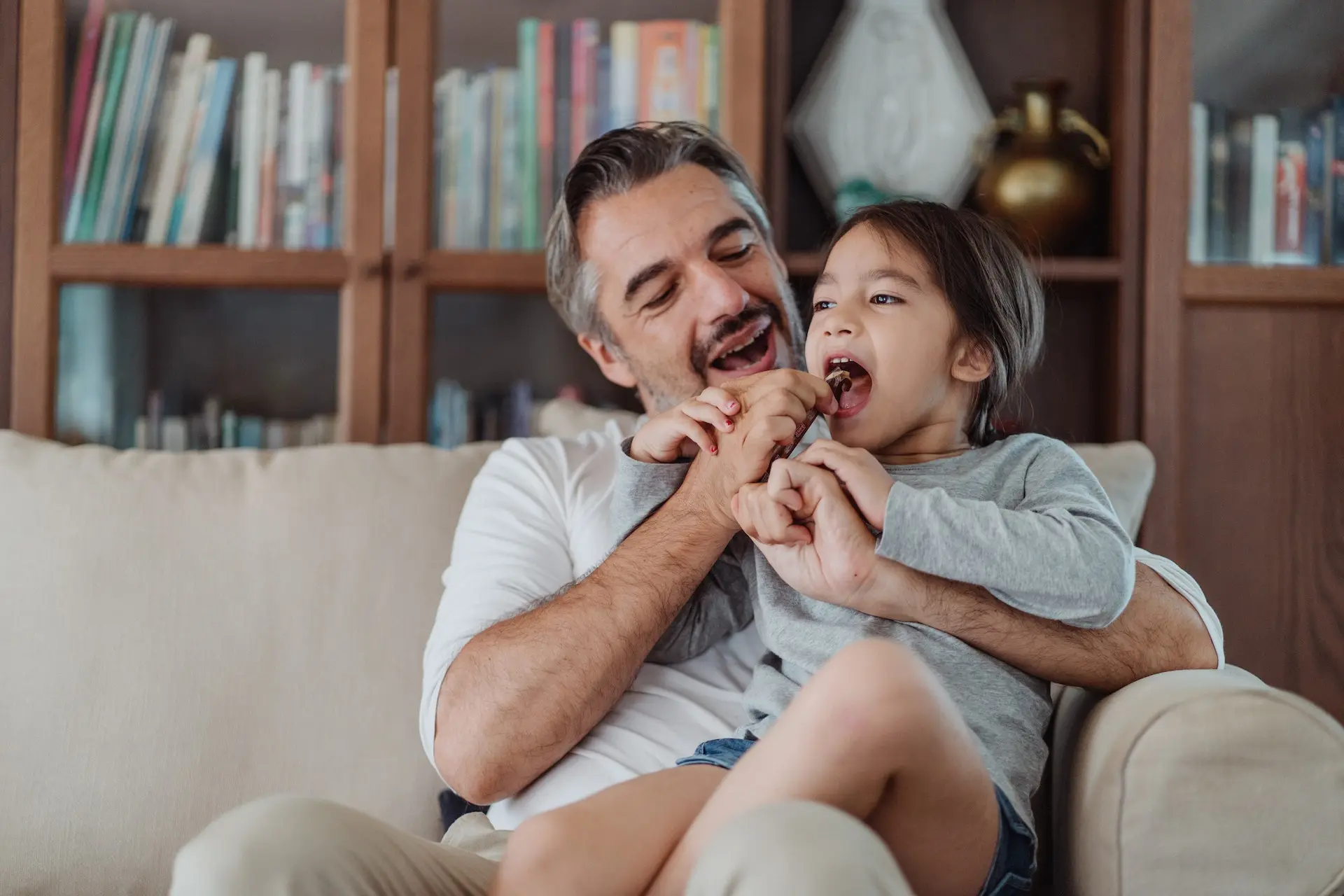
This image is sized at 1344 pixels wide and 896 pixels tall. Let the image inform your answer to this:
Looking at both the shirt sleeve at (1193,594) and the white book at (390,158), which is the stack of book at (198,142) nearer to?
the white book at (390,158)

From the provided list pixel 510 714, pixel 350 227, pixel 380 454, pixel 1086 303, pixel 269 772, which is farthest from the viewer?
pixel 1086 303

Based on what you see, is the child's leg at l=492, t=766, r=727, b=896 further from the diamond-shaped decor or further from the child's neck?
the diamond-shaped decor

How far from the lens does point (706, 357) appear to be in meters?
1.57

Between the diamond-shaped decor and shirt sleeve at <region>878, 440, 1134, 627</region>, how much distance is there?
1128 mm

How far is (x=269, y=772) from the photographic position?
4.91 feet

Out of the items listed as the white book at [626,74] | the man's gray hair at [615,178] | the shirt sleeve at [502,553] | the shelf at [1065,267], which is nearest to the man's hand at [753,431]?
the shirt sleeve at [502,553]

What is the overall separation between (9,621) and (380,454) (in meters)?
0.52

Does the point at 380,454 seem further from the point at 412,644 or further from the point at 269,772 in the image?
the point at 269,772

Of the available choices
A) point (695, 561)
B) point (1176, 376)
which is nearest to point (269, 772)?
point (695, 561)

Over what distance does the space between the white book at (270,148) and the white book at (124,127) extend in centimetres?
21

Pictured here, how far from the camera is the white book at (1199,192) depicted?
204 cm

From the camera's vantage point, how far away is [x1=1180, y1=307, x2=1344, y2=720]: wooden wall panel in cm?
196

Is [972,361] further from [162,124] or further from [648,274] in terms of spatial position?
[162,124]

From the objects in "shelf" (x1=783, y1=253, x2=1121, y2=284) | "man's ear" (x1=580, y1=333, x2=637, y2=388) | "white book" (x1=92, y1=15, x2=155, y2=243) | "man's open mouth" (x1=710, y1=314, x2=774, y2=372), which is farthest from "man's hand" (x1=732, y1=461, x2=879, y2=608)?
"white book" (x1=92, y1=15, x2=155, y2=243)
